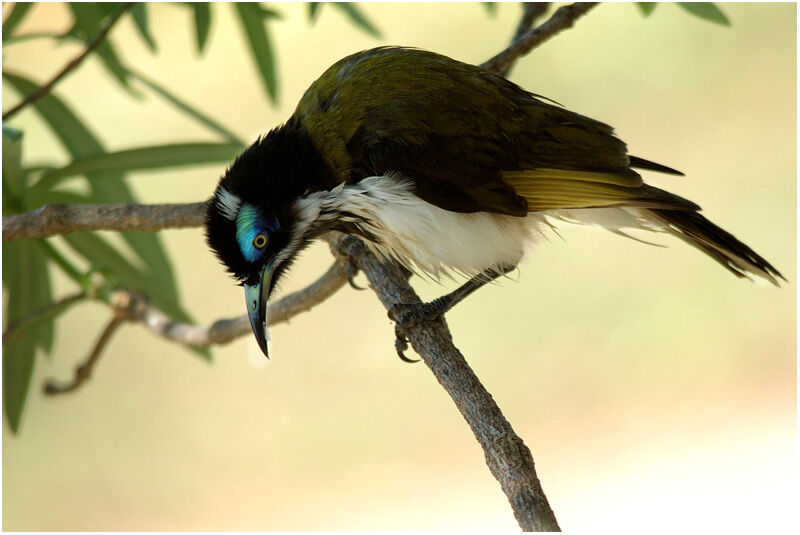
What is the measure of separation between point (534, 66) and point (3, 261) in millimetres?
3993

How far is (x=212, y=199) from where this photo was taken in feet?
7.08

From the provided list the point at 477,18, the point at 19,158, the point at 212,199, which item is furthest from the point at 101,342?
the point at 477,18

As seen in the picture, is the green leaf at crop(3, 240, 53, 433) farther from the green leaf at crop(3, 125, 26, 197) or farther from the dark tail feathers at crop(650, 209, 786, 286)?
the dark tail feathers at crop(650, 209, 786, 286)

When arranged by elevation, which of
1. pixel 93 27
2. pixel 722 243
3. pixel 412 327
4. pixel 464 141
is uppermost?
pixel 93 27

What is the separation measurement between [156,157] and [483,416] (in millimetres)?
1398

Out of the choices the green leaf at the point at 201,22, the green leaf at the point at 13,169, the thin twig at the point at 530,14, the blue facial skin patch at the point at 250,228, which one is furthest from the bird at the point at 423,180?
the green leaf at the point at 201,22

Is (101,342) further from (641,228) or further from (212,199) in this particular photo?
(641,228)

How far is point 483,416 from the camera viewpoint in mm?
1757

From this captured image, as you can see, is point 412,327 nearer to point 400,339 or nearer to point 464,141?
point 400,339

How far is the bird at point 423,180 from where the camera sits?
7.04 ft

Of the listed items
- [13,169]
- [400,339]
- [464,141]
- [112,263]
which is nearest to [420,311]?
[400,339]

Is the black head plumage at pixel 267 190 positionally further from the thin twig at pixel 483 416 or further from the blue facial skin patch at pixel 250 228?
the thin twig at pixel 483 416

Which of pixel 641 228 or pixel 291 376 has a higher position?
pixel 291 376

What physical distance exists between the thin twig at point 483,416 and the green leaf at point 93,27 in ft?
3.55
